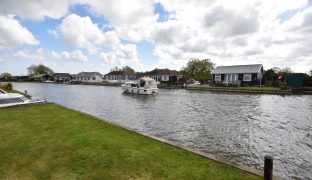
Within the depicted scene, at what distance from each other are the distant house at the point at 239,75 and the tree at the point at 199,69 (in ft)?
65.7

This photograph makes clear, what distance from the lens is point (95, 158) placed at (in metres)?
7.69

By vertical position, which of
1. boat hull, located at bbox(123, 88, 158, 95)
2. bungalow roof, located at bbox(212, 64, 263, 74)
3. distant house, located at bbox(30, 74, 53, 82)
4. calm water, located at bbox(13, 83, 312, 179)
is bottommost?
calm water, located at bbox(13, 83, 312, 179)

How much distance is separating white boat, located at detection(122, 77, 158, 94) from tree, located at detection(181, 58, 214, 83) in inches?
1619

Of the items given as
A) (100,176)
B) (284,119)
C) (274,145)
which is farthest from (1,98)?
(284,119)

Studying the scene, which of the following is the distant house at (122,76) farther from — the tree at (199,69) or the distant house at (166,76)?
the tree at (199,69)

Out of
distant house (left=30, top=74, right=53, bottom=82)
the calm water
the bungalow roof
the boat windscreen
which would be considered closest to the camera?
the calm water

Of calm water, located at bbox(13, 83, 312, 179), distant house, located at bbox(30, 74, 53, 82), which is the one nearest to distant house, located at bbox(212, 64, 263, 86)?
calm water, located at bbox(13, 83, 312, 179)

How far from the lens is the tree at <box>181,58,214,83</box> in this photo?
8556 cm

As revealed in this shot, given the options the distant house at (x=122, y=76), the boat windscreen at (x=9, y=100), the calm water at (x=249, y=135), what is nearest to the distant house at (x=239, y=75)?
the calm water at (x=249, y=135)

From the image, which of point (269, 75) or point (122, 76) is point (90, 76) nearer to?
point (122, 76)

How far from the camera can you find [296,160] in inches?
384

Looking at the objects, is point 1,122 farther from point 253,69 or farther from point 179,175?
point 253,69

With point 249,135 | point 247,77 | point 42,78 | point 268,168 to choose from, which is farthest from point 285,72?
point 42,78

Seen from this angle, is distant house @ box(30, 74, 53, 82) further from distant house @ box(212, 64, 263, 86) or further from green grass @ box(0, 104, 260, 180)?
green grass @ box(0, 104, 260, 180)
